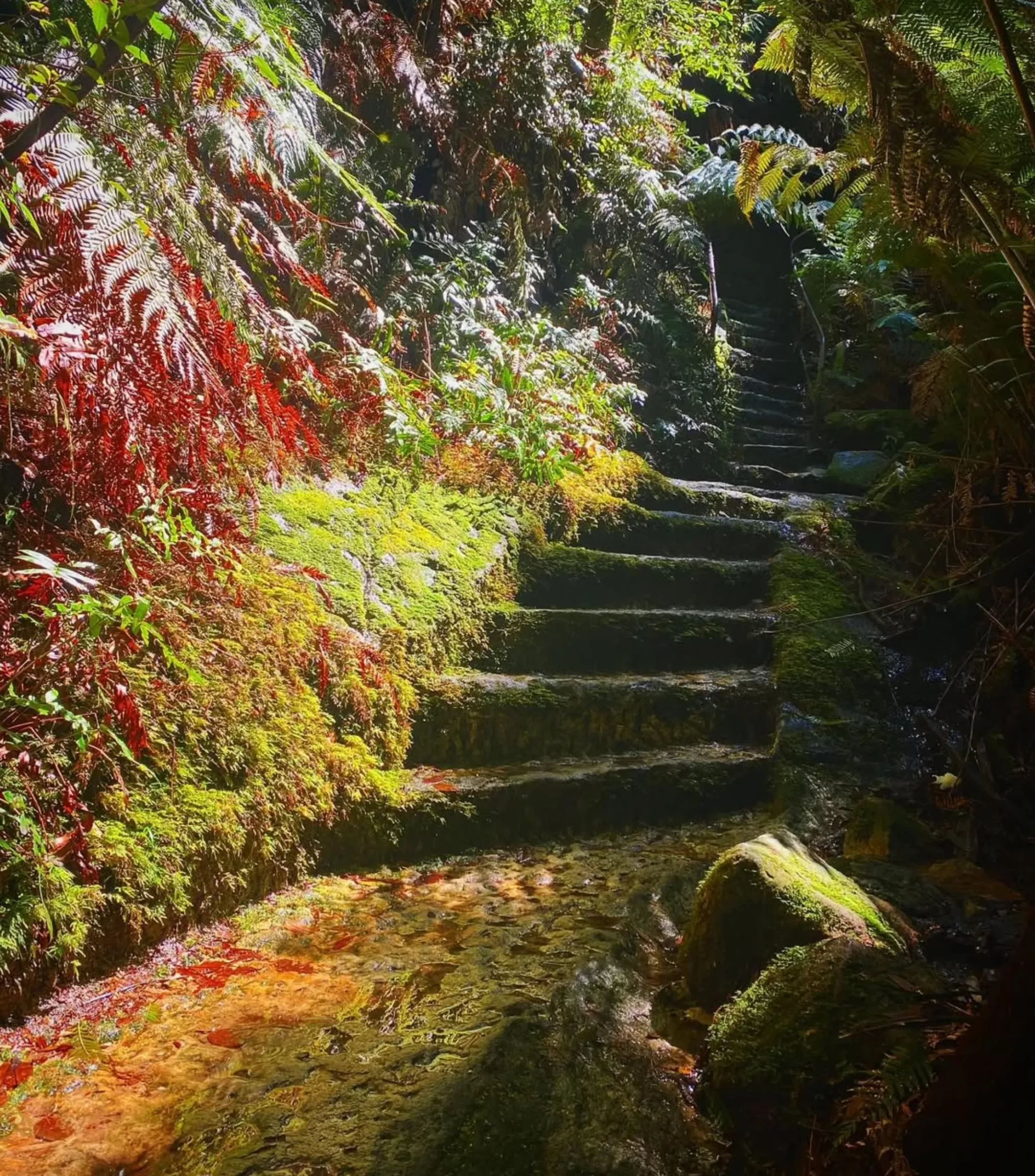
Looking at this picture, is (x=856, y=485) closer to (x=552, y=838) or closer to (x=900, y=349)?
(x=900, y=349)

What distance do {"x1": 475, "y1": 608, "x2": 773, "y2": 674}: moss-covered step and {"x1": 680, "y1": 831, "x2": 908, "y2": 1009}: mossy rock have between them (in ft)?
6.24

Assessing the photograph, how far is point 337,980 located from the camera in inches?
81.6

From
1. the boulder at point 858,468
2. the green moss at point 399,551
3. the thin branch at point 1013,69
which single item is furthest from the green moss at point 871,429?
the thin branch at point 1013,69

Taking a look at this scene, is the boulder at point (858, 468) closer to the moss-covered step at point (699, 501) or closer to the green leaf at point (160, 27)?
the moss-covered step at point (699, 501)

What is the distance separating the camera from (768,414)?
331 inches

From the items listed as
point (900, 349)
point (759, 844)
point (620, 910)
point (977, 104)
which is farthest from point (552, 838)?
point (900, 349)

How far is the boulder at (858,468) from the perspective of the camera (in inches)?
257

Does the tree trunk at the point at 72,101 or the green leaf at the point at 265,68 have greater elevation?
the green leaf at the point at 265,68

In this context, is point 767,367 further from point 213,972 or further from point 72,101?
point 213,972

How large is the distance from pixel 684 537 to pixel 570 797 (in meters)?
2.59

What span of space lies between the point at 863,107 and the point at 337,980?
11.8 ft

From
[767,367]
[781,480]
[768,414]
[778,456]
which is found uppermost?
[767,367]

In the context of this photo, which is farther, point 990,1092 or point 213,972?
point 213,972

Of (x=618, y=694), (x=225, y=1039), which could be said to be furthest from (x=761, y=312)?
(x=225, y=1039)
